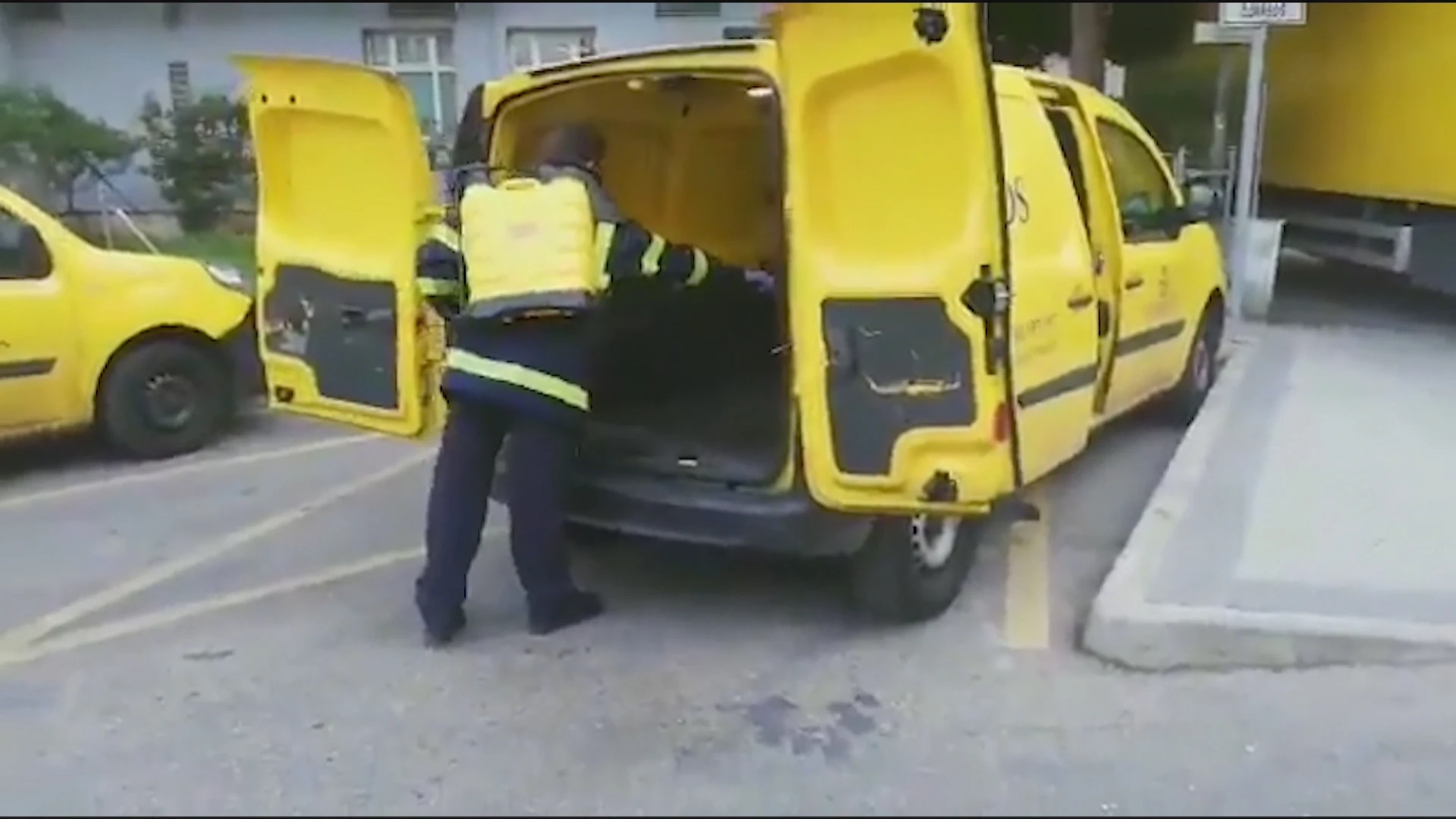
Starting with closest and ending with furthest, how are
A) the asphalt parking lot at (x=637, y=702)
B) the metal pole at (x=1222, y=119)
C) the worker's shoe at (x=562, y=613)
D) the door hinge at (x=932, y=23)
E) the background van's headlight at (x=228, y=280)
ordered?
the asphalt parking lot at (x=637, y=702) → the door hinge at (x=932, y=23) → the worker's shoe at (x=562, y=613) → the background van's headlight at (x=228, y=280) → the metal pole at (x=1222, y=119)

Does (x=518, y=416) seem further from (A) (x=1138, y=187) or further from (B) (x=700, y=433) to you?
(A) (x=1138, y=187)

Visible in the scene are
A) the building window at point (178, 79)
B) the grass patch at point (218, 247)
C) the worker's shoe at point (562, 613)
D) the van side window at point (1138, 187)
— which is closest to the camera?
the worker's shoe at point (562, 613)

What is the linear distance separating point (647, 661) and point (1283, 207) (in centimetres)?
1058

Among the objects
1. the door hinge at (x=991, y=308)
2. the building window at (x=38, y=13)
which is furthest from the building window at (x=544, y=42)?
the door hinge at (x=991, y=308)

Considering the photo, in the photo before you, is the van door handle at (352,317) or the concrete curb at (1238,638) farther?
the van door handle at (352,317)

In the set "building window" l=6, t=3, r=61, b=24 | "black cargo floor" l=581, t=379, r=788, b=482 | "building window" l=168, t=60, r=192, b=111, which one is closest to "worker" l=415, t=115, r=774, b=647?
"black cargo floor" l=581, t=379, r=788, b=482

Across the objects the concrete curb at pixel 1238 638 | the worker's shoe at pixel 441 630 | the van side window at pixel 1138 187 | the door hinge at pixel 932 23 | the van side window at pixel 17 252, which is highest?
the door hinge at pixel 932 23

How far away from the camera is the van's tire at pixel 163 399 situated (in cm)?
726

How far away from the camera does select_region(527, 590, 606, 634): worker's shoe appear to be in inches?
192

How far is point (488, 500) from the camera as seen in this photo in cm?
489

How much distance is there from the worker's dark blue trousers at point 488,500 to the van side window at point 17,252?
123 inches

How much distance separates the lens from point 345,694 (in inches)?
172

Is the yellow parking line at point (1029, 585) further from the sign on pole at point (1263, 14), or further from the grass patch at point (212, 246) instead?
the grass patch at point (212, 246)

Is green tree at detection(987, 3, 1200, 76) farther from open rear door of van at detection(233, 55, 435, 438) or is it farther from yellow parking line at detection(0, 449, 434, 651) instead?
open rear door of van at detection(233, 55, 435, 438)
